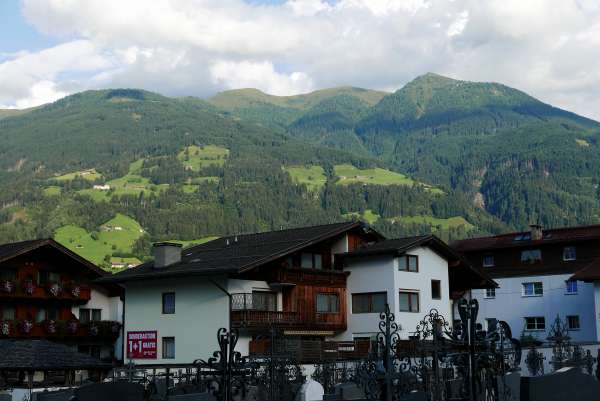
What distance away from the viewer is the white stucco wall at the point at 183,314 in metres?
45.9

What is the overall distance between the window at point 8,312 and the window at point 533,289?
38913 millimetres

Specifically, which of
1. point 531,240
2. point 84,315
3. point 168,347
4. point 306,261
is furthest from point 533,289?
point 84,315

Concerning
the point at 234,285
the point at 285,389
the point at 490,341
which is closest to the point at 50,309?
the point at 234,285

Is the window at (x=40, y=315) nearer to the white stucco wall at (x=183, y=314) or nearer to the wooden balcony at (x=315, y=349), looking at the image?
the white stucco wall at (x=183, y=314)

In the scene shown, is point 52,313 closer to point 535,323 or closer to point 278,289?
point 278,289

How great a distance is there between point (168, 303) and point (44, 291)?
32.2 ft

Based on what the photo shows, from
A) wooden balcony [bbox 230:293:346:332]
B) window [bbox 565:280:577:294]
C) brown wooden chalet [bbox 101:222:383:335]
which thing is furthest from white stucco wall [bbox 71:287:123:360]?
window [bbox 565:280:577:294]

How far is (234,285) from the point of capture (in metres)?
45.8

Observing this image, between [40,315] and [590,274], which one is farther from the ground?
[590,274]

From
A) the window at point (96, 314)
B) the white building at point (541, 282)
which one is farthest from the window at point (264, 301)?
the white building at point (541, 282)

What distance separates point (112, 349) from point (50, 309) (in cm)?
526

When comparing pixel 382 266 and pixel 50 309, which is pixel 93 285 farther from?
pixel 382 266

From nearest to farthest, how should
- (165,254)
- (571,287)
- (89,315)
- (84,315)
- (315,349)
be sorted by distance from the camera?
(315,349) < (165,254) < (84,315) < (89,315) < (571,287)

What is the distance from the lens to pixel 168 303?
160ft
